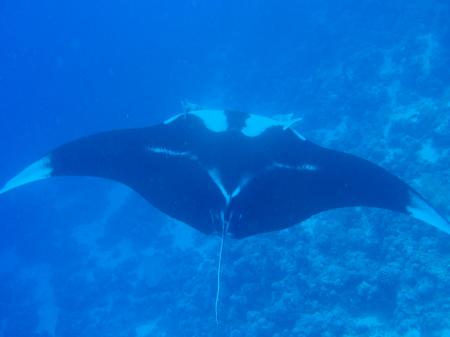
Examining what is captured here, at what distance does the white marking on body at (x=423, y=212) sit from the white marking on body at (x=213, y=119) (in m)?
1.86

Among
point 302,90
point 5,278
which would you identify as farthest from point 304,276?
point 5,278

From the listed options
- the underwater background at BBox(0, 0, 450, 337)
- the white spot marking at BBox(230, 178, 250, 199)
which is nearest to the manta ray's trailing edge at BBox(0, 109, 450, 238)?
the white spot marking at BBox(230, 178, 250, 199)

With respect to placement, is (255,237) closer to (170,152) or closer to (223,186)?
(170,152)

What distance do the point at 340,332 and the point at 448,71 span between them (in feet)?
35.4

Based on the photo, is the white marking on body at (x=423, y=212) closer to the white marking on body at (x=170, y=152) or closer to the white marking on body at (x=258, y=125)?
the white marking on body at (x=258, y=125)

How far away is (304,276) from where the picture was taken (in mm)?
10211

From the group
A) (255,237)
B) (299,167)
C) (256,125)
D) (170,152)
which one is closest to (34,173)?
(170,152)

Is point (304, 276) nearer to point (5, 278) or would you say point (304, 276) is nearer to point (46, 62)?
point (5, 278)

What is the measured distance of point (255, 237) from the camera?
11.6m

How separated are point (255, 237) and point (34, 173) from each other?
8.40 m

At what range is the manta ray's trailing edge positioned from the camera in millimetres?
3506

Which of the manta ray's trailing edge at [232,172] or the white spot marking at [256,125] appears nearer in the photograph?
the manta ray's trailing edge at [232,172]

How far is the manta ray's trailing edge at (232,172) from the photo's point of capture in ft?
11.5

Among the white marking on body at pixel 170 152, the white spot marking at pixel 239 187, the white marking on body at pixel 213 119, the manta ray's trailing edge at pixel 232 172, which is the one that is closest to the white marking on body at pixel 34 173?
the manta ray's trailing edge at pixel 232 172
